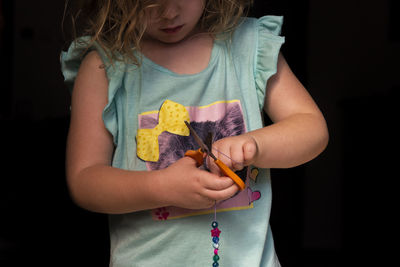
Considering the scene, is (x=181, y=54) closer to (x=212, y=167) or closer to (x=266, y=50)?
(x=266, y=50)

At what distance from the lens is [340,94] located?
280 cm

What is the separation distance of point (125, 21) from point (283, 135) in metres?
0.34

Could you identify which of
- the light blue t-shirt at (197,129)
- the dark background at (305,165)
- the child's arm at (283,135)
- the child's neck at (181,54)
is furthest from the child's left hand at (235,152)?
the dark background at (305,165)

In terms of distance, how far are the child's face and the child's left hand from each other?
25 centimetres

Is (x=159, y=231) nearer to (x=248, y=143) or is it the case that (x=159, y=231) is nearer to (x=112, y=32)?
(x=248, y=143)

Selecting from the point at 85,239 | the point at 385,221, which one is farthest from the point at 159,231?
the point at 385,221

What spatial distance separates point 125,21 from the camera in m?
0.92

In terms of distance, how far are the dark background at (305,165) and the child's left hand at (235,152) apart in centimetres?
103

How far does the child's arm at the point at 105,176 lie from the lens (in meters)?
0.74

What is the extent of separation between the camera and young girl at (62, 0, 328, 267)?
2.79 ft

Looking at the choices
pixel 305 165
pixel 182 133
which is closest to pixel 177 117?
pixel 182 133

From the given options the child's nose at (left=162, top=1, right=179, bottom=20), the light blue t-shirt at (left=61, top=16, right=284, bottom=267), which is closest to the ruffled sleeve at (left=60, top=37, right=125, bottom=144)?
the light blue t-shirt at (left=61, top=16, right=284, bottom=267)

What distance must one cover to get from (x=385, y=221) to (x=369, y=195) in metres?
0.15

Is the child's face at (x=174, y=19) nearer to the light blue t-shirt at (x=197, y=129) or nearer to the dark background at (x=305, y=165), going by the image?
the light blue t-shirt at (x=197, y=129)
